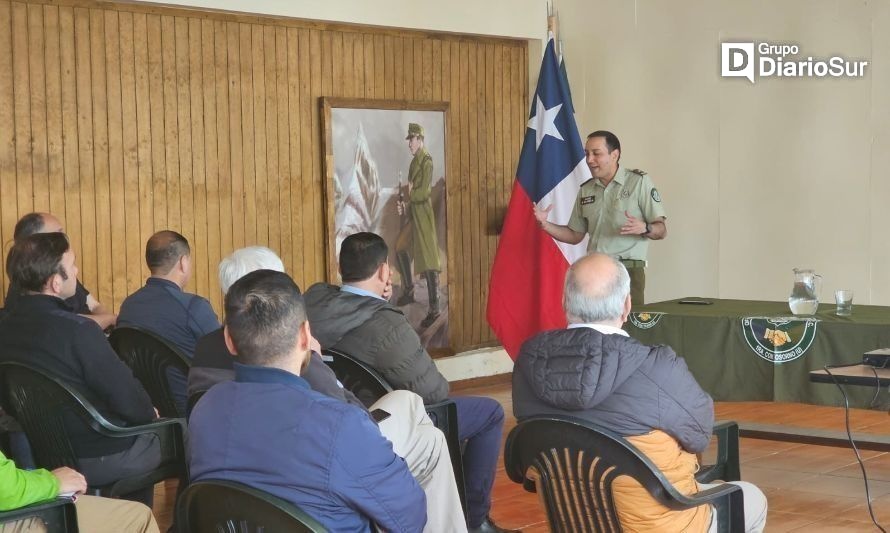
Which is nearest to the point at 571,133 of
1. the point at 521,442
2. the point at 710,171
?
the point at 710,171

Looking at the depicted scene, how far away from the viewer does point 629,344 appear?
2.96 metres

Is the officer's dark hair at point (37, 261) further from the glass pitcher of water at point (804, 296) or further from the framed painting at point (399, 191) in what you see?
the framed painting at point (399, 191)

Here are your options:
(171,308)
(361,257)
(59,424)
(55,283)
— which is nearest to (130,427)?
(59,424)

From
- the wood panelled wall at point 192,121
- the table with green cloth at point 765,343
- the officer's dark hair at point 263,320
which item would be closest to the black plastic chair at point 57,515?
the officer's dark hair at point 263,320

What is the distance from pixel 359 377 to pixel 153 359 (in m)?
0.96

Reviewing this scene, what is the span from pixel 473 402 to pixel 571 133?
3962 mm

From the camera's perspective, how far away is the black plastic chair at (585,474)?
2812mm

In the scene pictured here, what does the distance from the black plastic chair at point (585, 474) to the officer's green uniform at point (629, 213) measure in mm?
3675

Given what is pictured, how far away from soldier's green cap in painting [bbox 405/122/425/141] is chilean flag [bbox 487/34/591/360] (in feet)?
2.42

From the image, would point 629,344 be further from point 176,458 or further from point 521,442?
point 176,458

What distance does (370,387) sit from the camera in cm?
397

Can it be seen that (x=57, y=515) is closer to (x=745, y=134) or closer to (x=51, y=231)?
(x=51, y=231)

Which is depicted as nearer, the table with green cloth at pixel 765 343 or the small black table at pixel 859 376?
the small black table at pixel 859 376

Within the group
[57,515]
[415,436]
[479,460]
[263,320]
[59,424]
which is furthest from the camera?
[479,460]
